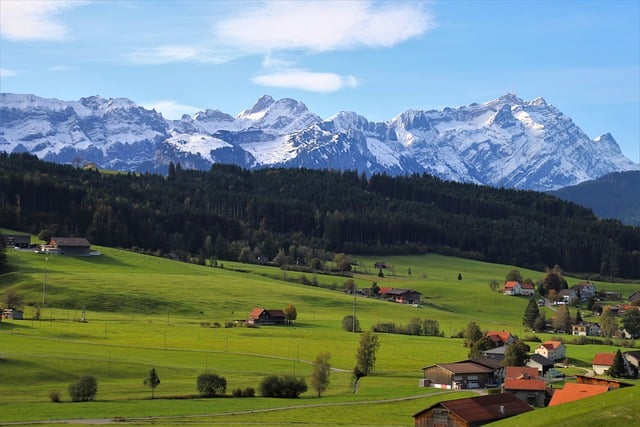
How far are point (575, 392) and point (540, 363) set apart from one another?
2939 cm

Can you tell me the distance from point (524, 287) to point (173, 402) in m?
125

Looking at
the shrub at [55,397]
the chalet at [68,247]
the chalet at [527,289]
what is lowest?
→ the shrub at [55,397]

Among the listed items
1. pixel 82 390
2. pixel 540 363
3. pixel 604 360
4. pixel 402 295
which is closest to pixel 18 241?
pixel 402 295

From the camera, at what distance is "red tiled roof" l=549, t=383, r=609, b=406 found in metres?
70.2

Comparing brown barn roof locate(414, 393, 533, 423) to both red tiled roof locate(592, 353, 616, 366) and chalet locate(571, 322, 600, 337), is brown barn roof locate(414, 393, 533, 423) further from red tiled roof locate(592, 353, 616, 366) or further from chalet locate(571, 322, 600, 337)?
chalet locate(571, 322, 600, 337)

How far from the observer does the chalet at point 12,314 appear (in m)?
120

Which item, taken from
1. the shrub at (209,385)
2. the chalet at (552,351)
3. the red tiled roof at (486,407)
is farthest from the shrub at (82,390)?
the chalet at (552,351)

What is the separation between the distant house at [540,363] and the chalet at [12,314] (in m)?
63.3

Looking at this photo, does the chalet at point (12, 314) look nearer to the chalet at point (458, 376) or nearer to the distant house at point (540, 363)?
the chalet at point (458, 376)

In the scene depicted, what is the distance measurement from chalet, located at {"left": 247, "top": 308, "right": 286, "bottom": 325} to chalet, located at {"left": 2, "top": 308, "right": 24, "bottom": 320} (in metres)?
30.7

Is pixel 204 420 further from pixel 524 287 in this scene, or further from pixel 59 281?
pixel 524 287

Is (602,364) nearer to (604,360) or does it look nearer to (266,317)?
(604,360)

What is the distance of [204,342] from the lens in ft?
356

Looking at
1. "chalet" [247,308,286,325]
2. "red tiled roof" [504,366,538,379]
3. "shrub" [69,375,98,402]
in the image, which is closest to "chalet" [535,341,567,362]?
"red tiled roof" [504,366,538,379]
